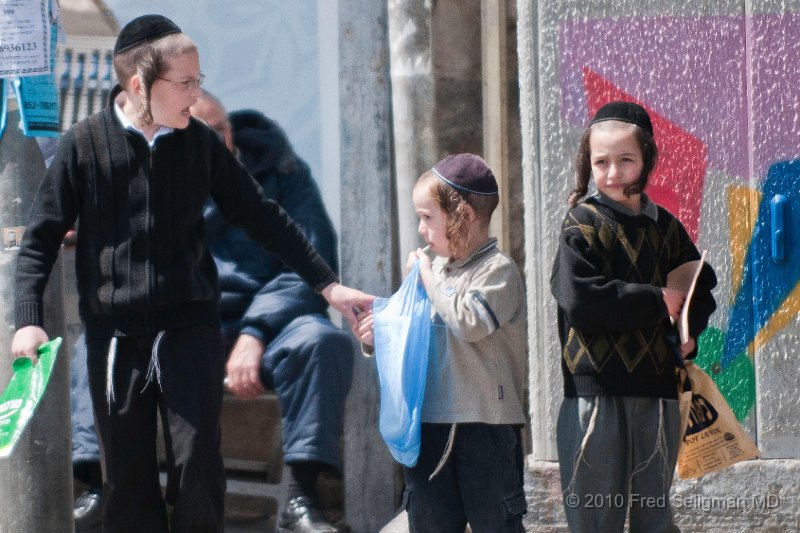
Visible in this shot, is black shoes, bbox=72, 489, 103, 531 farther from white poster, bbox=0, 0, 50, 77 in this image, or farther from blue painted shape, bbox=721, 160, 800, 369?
blue painted shape, bbox=721, 160, 800, 369

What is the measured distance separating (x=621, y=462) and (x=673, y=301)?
1.53 feet

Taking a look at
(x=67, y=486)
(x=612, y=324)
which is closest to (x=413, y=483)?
(x=612, y=324)

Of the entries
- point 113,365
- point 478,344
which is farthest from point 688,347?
point 113,365

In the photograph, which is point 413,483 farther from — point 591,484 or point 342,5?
point 342,5

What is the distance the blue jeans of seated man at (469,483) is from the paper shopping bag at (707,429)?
1.63 feet

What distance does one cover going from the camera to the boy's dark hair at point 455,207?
3.45 m

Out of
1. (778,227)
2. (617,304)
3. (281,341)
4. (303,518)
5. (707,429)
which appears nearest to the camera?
(617,304)

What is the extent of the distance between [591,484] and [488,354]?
455 millimetres

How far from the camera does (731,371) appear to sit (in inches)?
174

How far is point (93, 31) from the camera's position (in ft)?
17.4

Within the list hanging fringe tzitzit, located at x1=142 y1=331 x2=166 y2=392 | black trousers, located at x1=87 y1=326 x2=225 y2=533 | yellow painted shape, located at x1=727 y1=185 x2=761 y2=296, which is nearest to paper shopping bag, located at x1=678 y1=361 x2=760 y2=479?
yellow painted shape, located at x1=727 y1=185 x2=761 y2=296

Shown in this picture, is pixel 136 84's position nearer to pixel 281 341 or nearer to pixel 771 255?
pixel 281 341

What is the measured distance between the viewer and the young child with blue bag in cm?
337

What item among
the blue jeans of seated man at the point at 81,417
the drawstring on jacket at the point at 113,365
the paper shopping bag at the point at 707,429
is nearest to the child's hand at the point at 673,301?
the paper shopping bag at the point at 707,429
